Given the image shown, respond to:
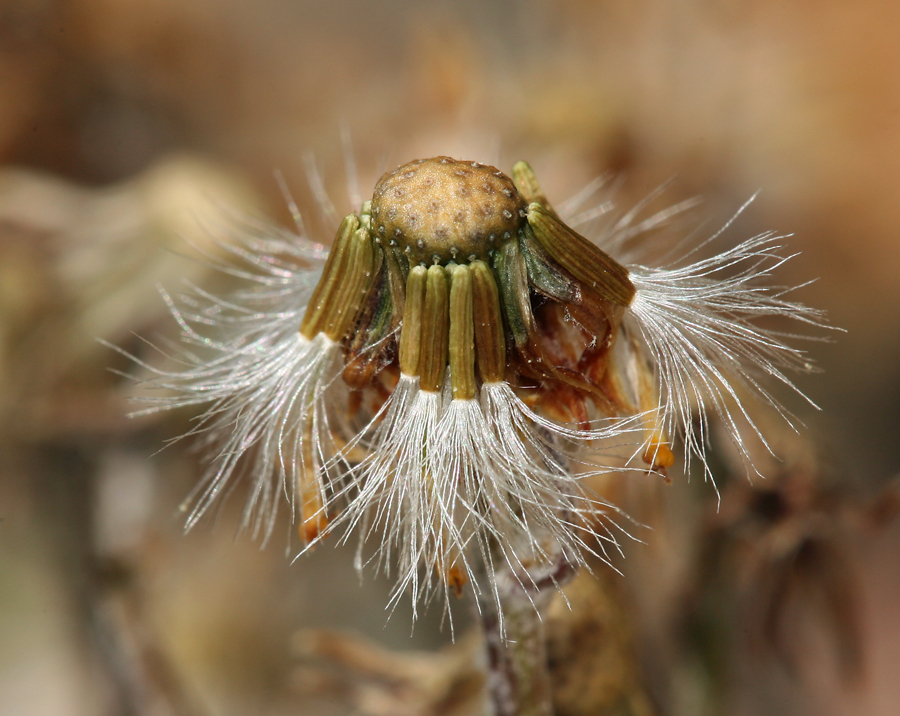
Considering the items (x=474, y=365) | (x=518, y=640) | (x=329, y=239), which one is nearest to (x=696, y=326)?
(x=474, y=365)

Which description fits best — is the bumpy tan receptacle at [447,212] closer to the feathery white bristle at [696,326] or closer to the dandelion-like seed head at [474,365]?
the dandelion-like seed head at [474,365]

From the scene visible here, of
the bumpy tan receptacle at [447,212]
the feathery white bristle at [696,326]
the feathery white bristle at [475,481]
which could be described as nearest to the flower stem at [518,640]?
the feathery white bristle at [475,481]

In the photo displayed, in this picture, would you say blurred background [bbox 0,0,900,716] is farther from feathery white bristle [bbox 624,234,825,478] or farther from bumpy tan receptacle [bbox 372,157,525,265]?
bumpy tan receptacle [bbox 372,157,525,265]

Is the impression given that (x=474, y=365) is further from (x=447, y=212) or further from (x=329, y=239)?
(x=329, y=239)

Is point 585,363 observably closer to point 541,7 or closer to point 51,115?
point 51,115

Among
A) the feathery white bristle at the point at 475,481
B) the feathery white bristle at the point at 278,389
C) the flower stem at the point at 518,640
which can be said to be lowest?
the flower stem at the point at 518,640

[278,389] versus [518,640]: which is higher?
[278,389]

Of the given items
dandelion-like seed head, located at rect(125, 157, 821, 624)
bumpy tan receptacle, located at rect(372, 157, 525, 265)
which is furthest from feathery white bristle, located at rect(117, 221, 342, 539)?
bumpy tan receptacle, located at rect(372, 157, 525, 265)
